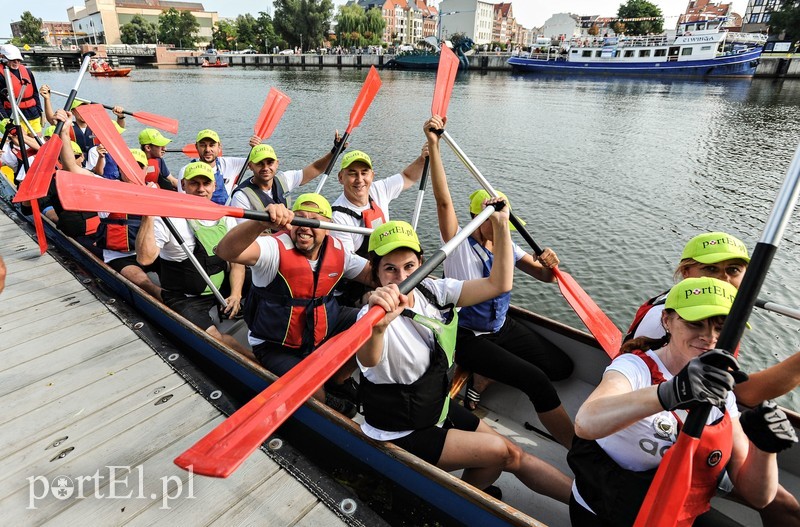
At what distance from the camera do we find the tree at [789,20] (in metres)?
44.0

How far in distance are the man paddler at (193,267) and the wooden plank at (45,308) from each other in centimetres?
96

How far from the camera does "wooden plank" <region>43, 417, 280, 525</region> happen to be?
2596 mm

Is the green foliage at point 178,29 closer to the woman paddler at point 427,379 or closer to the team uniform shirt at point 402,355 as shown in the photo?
the woman paddler at point 427,379

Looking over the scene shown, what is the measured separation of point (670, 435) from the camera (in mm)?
2080

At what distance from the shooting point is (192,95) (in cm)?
3034

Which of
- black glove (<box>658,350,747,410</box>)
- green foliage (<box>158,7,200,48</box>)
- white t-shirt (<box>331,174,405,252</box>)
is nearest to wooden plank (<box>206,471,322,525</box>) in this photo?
white t-shirt (<box>331,174,405,252</box>)

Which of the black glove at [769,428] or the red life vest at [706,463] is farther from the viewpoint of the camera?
the red life vest at [706,463]

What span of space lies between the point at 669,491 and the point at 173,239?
455 cm

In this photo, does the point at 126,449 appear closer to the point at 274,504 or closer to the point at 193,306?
the point at 274,504

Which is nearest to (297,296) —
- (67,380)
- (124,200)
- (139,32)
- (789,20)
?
(124,200)

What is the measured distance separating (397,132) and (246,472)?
17749mm

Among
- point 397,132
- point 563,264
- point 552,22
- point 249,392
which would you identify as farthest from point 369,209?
point 552,22

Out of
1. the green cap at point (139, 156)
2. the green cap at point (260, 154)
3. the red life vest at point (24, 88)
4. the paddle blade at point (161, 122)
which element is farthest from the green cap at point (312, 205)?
the red life vest at point (24, 88)

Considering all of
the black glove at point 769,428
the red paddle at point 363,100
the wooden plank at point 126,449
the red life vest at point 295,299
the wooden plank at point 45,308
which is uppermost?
the red paddle at point 363,100
